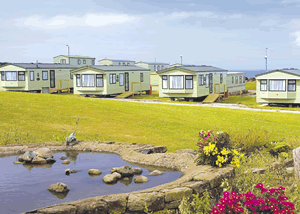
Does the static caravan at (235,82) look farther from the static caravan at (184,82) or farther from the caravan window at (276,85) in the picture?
the caravan window at (276,85)

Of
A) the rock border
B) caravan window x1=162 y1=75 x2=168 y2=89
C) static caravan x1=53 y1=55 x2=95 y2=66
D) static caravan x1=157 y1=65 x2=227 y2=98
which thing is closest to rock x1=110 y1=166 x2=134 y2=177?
the rock border

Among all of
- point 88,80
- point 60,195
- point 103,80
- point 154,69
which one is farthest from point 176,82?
point 154,69

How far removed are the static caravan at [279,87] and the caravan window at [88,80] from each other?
17.8 metres

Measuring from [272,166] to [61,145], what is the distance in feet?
21.1

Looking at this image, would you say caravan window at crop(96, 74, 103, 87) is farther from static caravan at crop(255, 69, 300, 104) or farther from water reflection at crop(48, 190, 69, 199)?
water reflection at crop(48, 190, 69, 199)

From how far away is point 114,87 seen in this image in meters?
40.6

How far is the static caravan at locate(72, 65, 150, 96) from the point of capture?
39500 millimetres

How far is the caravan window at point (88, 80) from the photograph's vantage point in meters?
39.8

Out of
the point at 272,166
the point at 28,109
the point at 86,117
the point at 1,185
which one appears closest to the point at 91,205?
the point at 1,185

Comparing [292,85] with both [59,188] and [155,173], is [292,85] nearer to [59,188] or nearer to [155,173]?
[155,173]

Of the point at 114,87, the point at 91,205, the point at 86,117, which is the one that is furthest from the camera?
the point at 114,87

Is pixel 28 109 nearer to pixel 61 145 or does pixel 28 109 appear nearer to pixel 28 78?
pixel 61 145

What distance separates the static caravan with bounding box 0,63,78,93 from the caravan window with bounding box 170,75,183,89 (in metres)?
16.4

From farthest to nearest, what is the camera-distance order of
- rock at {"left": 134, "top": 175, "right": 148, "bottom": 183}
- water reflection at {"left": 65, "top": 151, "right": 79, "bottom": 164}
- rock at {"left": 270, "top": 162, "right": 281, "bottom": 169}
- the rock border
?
water reflection at {"left": 65, "top": 151, "right": 79, "bottom": 164}
rock at {"left": 270, "top": 162, "right": 281, "bottom": 169}
rock at {"left": 134, "top": 175, "right": 148, "bottom": 183}
the rock border
